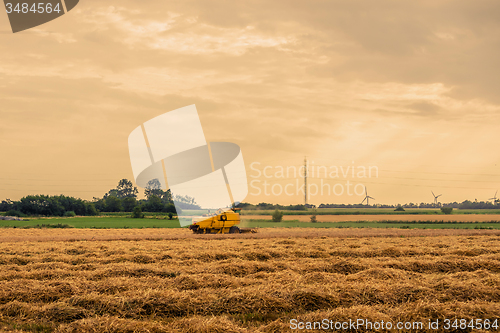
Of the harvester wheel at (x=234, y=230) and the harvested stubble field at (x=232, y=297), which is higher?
the harvested stubble field at (x=232, y=297)

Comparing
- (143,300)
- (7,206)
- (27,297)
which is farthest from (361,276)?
(7,206)

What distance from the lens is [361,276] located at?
34.5ft

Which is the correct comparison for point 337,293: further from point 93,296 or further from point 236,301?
point 93,296

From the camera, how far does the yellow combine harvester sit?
32.6m

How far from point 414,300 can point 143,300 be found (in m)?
5.78

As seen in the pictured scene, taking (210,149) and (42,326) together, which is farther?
(210,149)

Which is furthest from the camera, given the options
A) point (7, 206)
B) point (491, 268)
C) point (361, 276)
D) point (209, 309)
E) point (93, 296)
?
point (7, 206)

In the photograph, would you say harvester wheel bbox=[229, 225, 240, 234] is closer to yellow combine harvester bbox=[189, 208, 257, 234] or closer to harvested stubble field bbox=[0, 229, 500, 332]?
yellow combine harvester bbox=[189, 208, 257, 234]

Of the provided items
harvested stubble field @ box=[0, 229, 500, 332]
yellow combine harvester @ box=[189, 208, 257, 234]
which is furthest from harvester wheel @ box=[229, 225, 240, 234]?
harvested stubble field @ box=[0, 229, 500, 332]

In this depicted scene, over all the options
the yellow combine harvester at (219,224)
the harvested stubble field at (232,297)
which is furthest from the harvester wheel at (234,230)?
the harvested stubble field at (232,297)

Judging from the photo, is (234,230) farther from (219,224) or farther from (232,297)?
(232,297)

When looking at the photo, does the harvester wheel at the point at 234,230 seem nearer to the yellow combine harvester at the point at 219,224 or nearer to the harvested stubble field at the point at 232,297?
the yellow combine harvester at the point at 219,224

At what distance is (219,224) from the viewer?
3256cm

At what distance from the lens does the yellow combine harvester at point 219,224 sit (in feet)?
107
